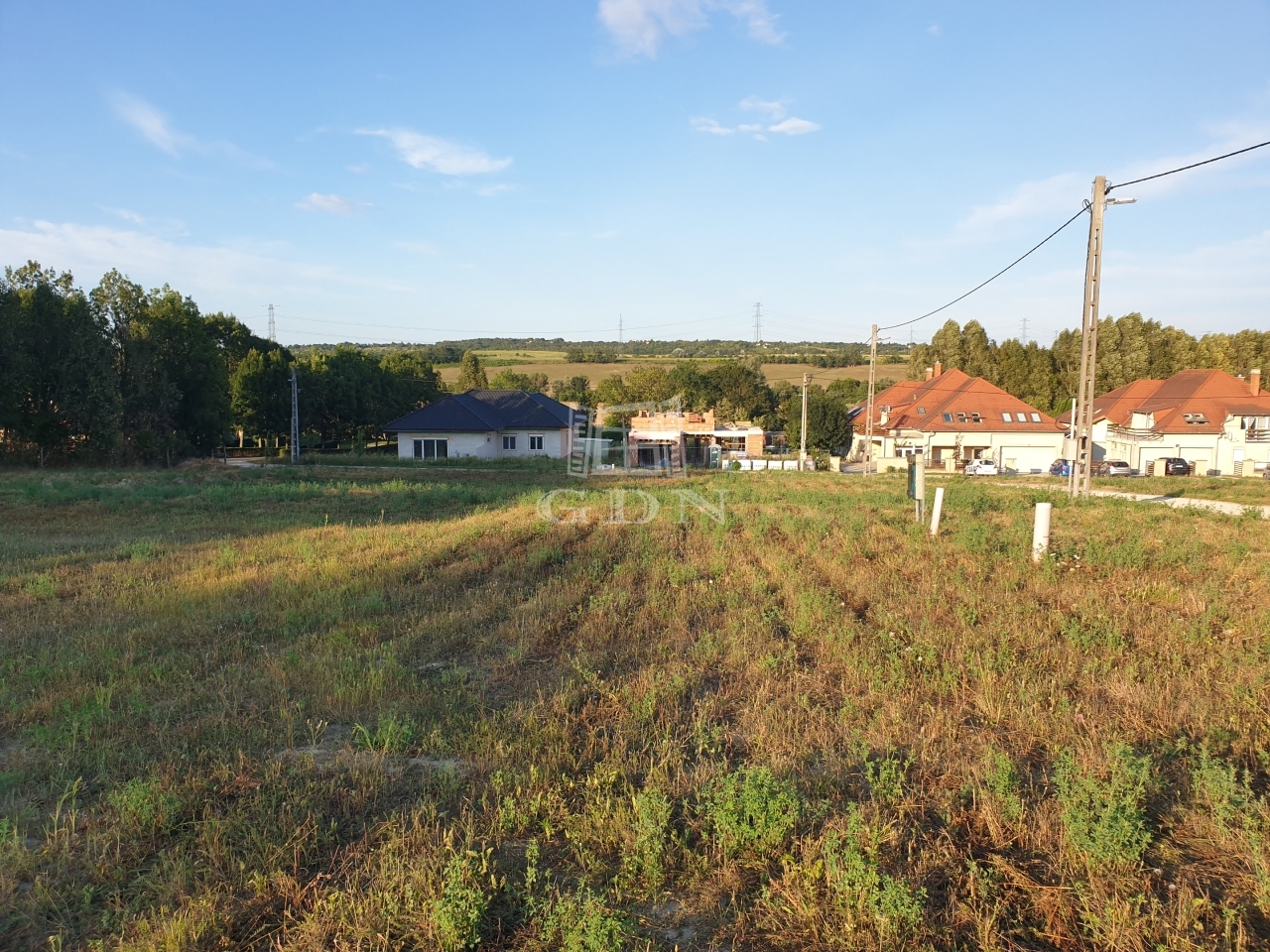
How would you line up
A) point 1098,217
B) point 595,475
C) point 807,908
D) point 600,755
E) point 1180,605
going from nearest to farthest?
point 807,908 → point 600,755 → point 1180,605 → point 1098,217 → point 595,475

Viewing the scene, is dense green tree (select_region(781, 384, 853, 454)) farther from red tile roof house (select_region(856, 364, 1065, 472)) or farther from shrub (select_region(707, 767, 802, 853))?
shrub (select_region(707, 767, 802, 853))

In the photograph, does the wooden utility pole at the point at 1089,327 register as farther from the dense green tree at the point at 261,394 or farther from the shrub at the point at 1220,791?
the dense green tree at the point at 261,394

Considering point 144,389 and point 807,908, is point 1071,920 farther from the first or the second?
point 144,389

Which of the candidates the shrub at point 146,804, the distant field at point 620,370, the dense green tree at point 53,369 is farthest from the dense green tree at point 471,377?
the shrub at point 146,804

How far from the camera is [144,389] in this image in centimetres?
3803

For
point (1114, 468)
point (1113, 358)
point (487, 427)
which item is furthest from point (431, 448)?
point (1113, 358)

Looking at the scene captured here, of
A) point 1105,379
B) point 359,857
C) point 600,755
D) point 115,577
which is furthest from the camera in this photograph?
point 1105,379

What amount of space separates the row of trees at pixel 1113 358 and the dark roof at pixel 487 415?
42.1m

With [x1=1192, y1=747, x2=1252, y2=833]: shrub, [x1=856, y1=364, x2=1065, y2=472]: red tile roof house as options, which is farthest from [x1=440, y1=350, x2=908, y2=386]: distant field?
[x1=1192, y1=747, x2=1252, y2=833]: shrub

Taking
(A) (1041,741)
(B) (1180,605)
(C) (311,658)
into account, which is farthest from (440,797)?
(B) (1180,605)

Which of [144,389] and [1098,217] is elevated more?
[1098,217]

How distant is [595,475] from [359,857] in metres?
28.4

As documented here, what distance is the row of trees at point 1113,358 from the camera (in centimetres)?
6500

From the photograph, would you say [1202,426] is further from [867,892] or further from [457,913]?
[457,913]
